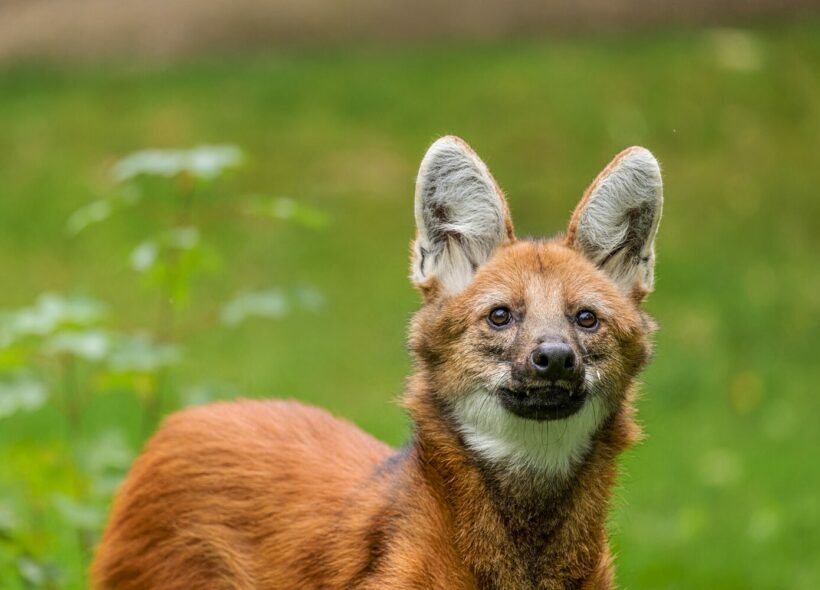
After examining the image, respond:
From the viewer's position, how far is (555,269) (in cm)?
390

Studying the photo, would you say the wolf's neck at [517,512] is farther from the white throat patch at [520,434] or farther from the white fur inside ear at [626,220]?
the white fur inside ear at [626,220]

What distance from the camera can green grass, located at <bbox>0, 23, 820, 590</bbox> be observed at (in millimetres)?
8828

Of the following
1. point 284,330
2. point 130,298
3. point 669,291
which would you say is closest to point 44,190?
point 130,298

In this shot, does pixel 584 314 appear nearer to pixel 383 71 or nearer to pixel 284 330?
pixel 284 330

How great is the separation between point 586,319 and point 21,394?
1.97m

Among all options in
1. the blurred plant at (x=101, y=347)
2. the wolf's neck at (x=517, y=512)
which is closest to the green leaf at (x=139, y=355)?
the blurred plant at (x=101, y=347)

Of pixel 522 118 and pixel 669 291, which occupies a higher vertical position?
pixel 522 118

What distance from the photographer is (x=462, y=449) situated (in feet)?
12.5

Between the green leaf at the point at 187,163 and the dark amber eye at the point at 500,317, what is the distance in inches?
50.1

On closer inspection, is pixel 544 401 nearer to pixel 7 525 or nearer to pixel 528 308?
pixel 528 308

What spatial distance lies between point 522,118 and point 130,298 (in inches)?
165

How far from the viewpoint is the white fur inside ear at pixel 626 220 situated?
400cm

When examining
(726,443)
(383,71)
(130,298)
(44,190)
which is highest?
(383,71)

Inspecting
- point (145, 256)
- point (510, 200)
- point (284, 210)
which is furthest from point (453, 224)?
point (510, 200)
